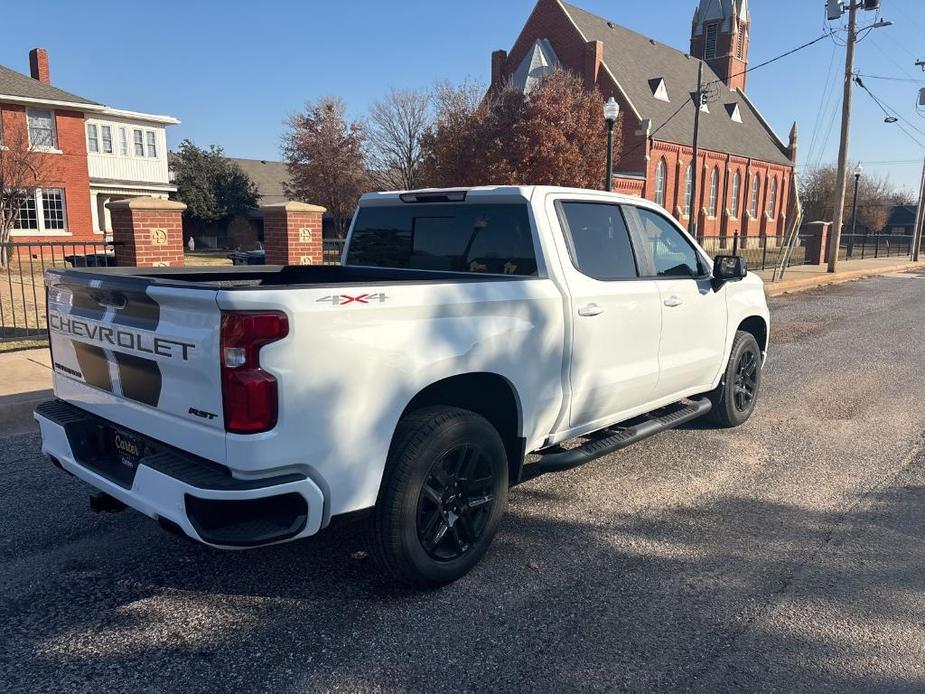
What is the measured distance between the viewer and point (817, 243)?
28297 millimetres

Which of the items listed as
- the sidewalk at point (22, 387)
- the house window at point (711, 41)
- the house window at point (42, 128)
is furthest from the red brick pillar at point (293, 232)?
the house window at point (711, 41)

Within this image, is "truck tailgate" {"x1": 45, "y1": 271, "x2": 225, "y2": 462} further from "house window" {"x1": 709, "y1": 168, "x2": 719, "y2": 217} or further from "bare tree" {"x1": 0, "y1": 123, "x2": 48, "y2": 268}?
"house window" {"x1": 709, "y1": 168, "x2": 719, "y2": 217}

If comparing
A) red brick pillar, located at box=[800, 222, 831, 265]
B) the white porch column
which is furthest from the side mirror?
the white porch column

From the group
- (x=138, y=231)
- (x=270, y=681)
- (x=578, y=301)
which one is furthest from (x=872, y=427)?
(x=138, y=231)

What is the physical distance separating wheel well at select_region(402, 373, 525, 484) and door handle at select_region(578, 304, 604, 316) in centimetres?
69

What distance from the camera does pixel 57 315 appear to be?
11.8 ft

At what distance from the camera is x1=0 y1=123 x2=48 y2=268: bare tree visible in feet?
79.4

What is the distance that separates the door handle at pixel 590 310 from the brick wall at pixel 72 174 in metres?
31.1

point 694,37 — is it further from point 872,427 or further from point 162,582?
Answer: point 162,582

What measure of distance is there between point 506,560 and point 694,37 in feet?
218

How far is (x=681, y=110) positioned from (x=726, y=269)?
146 feet

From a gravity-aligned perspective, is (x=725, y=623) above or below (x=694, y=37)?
below

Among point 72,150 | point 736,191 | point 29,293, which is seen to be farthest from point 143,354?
point 736,191

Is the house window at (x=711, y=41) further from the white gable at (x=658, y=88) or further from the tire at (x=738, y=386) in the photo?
the tire at (x=738, y=386)
